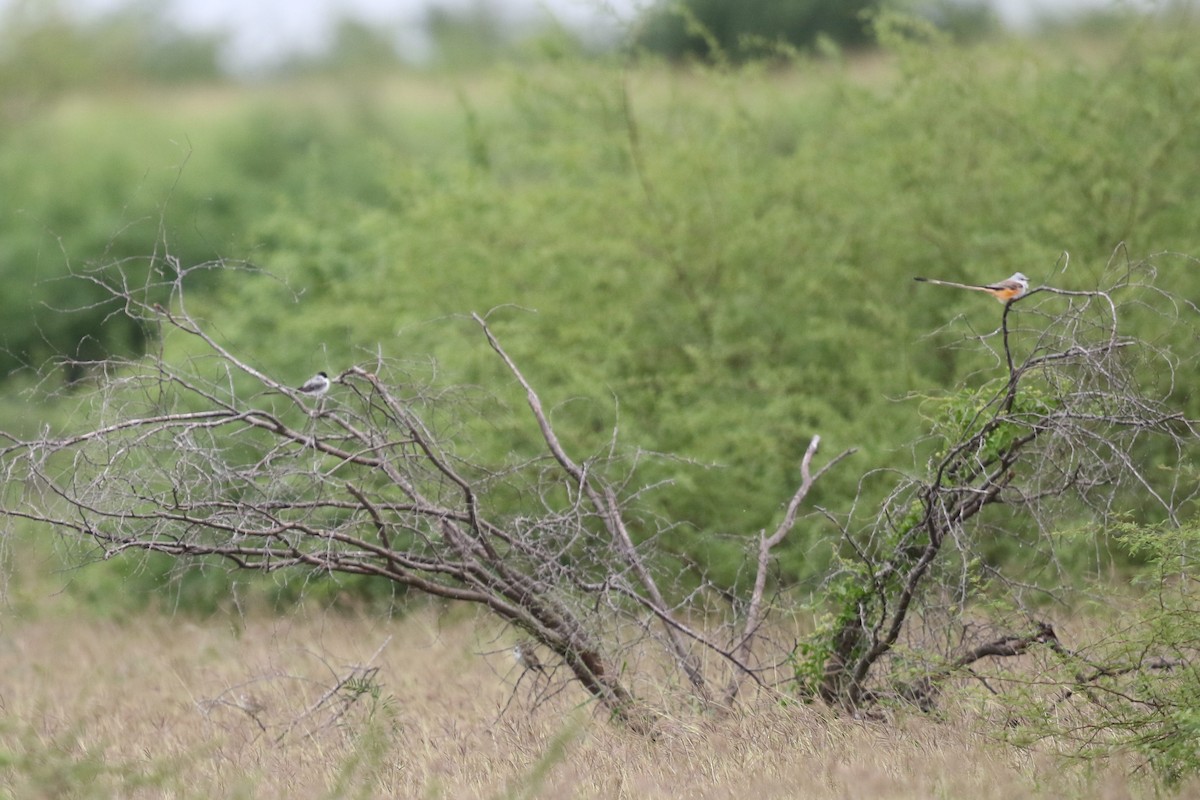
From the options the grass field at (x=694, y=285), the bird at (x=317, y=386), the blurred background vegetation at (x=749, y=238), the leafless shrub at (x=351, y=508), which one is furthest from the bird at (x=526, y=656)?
the blurred background vegetation at (x=749, y=238)

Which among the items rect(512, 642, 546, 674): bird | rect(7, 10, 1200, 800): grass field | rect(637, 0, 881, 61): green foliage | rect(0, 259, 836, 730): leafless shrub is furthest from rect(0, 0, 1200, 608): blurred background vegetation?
rect(637, 0, 881, 61): green foliage

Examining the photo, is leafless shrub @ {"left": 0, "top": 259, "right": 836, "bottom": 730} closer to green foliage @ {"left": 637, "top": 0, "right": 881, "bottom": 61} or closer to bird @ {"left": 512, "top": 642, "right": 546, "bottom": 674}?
bird @ {"left": 512, "top": 642, "right": 546, "bottom": 674}

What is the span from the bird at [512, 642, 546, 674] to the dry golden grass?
17 centimetres

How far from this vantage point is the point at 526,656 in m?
6.29

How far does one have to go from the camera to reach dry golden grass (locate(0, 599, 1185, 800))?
16.6 feet

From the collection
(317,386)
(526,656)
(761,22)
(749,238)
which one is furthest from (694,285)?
(761,22)

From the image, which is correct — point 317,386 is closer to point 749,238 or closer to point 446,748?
point 446,748

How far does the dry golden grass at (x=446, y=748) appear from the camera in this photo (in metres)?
5.06

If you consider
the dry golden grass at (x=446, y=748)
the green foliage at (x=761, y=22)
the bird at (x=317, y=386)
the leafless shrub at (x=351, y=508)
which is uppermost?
the green foliage at (x=761, y=22)

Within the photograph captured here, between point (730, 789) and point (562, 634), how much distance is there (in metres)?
1.22

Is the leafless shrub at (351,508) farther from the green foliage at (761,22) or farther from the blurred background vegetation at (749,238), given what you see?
the green foliage at (761,22)

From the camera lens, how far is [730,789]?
5.04 metres

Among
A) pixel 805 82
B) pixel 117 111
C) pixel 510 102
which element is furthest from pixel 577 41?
pixel 117 111

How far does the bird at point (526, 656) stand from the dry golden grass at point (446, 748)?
171 millimetres
